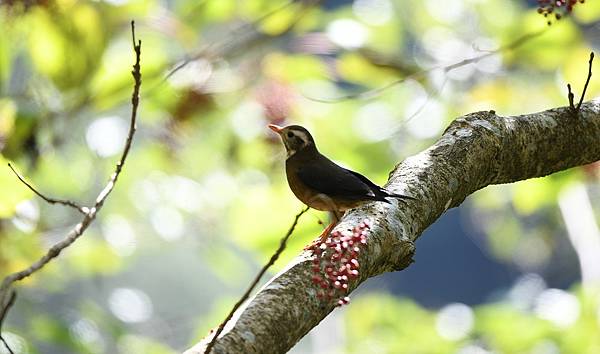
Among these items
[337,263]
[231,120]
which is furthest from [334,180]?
[231,120]

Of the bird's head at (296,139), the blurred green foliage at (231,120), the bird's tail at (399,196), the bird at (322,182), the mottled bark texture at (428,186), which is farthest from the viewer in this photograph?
the blurred green foliage at (231,120)

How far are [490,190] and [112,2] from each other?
2.50m

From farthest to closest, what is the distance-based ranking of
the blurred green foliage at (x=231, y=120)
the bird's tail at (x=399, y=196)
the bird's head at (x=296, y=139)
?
the blurred green foliage at (x=231, y=120)
the bird's head at (x=296, y=139)
the bird's tail at (x=399, y=196)

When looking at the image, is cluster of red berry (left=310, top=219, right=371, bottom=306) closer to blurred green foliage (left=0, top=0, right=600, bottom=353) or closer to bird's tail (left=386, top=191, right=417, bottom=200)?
bird's tail (left=386, top=191, right=417, bottom=200)

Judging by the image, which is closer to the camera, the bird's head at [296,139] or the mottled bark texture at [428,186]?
the mottled bark texture at [428,186]

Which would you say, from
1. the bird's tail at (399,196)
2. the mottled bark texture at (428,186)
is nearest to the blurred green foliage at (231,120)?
the mottled bark texture at (428,186)

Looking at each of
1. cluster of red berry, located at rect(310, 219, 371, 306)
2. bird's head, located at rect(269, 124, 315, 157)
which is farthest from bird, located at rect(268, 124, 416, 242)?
cluster of red berry, located at rect(310, 219, 371, 306)

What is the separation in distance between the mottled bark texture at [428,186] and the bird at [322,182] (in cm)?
5

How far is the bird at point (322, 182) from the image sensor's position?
54.4 inches

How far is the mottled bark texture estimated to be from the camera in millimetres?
940

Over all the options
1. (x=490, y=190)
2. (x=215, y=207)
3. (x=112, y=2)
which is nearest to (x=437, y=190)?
(x=112, y=2)

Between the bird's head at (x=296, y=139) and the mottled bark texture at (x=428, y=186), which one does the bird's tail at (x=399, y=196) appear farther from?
the bird's head at (x=296, y=139)

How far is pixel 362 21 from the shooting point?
10.2ft

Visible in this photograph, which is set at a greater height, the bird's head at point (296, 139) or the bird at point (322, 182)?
the bird's head at point (296, 139)
